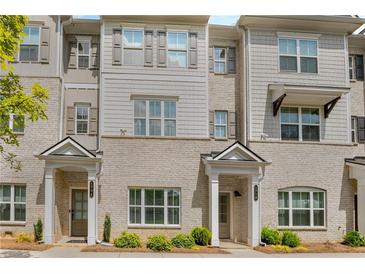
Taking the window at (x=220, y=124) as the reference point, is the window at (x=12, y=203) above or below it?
below

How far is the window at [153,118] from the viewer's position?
Answer: 721 inches

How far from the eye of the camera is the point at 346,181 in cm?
1884

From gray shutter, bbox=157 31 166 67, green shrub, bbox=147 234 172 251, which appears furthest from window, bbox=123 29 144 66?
green shrub, bbox=147 234 172 251

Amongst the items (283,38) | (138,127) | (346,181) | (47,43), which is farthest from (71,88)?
(346,181)

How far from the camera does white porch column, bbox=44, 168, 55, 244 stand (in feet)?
53.9

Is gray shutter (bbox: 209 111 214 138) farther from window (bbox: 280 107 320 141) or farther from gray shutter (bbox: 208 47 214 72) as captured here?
window (bbox: 280 107 320 141)

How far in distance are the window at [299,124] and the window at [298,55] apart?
1.71 meters

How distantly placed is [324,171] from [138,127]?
7.77 meters

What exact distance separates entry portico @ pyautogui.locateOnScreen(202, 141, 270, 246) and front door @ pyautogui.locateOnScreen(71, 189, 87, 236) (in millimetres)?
5269

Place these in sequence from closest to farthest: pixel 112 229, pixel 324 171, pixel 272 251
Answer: pixel 272 251, pixel 112 229, pixel 324 171

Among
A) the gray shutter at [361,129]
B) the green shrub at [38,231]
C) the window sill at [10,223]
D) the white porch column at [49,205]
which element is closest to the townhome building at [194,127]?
the window sill at [10,223]

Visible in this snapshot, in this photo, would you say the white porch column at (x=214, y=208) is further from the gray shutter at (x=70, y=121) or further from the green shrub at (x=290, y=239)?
the gray shutter at (x=70, y=121)

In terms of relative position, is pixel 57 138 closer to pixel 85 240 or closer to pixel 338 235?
pixel 85 240

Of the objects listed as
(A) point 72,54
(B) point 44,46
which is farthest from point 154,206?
(B) point 44,46
